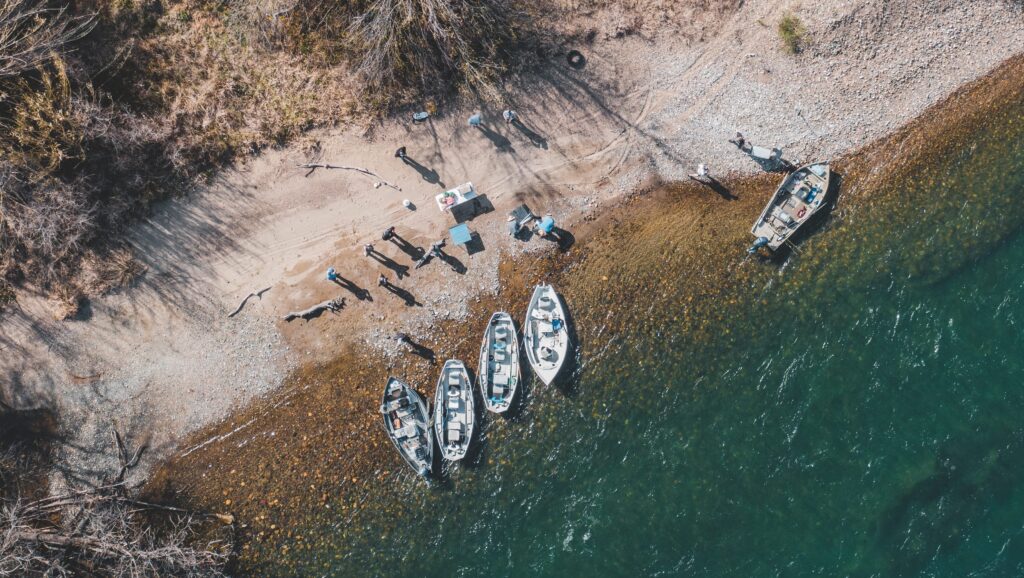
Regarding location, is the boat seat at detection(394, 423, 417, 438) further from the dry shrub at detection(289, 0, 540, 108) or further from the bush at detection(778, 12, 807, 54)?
the bush at detection(778, 12, 807, 54)

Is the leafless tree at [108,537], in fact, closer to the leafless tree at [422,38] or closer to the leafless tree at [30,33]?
the leafless tree at [30,33]

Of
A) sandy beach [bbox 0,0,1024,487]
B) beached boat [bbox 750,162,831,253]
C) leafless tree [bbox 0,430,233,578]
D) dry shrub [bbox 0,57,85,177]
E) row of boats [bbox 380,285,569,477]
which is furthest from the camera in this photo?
beached boat [bbox 750,162,831,253]

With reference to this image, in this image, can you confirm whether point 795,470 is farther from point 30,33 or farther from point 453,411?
point 30,33

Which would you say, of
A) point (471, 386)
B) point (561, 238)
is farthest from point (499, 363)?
point (561, 238)

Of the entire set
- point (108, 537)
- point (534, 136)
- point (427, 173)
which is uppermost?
point (534, 136)

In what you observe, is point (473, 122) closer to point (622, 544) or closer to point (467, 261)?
point (467, 261)

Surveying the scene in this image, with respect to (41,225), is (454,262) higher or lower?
lower

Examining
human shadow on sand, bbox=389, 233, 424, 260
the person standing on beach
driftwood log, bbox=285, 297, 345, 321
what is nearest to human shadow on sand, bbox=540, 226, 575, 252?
human shadow on sand, bbox=389, 233, 424, 260

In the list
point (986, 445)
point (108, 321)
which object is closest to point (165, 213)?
point (108, 321)

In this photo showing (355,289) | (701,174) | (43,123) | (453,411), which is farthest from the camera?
(701,174)
